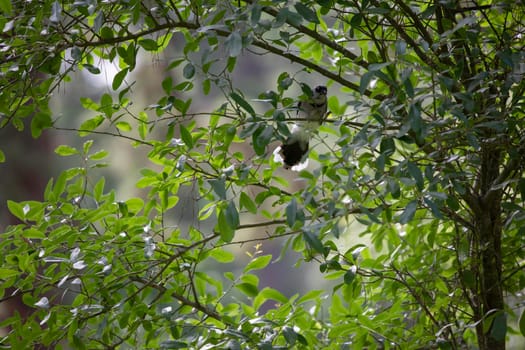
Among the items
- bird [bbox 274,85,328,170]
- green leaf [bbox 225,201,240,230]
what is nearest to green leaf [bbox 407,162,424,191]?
green leaf [bbox 225,201,240,230]

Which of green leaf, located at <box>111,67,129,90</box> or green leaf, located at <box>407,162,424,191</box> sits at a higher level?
green leaf, located at <box>111,67,129,90</box>

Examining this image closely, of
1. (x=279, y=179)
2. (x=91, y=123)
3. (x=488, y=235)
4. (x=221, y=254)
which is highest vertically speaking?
(x=91, y=123)

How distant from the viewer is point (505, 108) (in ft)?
4.74

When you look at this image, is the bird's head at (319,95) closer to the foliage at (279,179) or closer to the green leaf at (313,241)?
the foliage at (279,179)

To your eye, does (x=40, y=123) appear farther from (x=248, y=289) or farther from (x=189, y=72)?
(x=248, y=289)

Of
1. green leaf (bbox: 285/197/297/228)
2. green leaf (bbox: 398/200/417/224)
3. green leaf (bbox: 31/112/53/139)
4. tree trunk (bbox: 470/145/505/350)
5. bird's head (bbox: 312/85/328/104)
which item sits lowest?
tree trunk (bbox: 470/145/505/350)

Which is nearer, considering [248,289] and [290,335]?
[290,335]

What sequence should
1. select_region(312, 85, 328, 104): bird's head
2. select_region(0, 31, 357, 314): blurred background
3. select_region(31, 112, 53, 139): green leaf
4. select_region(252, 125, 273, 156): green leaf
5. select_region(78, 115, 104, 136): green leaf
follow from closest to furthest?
1. select_region(252, 125, 273, 156): green leaf
2. select_region(31, 112, 53, 139): green leaf
3. select_region(78, 115, 104, 136): green leaf
4. select_region(312, 85, 328, 104): bird's head
5. select_region(0, 31, 357, 314): blurred background

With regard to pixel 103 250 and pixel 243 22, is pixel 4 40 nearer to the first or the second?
pixel 103 250

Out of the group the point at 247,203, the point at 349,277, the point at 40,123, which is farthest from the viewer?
the point at 40,123

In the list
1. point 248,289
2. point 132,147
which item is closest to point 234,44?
point 248,289

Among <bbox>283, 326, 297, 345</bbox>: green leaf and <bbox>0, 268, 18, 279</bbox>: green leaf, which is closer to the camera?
<bbox>283, 326, 297, 345</bbox>: green leaf

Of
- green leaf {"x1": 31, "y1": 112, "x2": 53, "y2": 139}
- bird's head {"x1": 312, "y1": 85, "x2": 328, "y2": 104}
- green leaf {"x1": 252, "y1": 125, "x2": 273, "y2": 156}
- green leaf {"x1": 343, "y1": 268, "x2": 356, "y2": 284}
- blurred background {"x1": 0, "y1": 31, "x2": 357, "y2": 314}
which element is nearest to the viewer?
green leaf {"x1": 252, "y1": 125, "x2": 273, "y2": 156}

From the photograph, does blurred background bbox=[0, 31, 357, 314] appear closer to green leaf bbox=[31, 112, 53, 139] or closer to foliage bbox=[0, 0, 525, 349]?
foliage bbox=[0, 0, 525, 349]
